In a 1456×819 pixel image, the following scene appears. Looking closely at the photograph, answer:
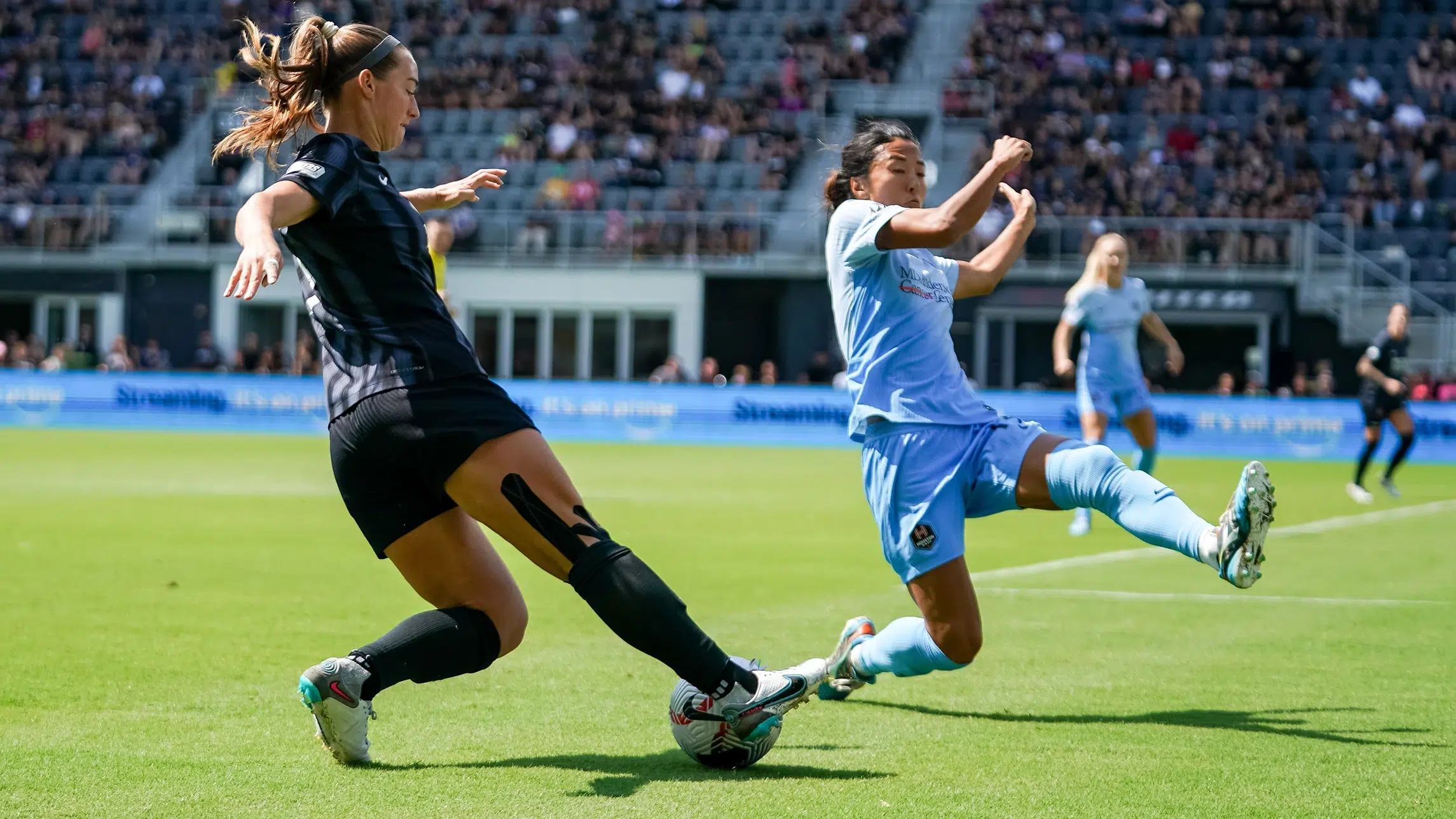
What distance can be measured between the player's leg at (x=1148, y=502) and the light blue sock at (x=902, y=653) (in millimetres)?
584

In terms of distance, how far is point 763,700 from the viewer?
177 inches

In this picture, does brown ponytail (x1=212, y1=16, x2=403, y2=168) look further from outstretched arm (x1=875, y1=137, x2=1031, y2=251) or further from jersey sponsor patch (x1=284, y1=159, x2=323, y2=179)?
outstretched arm (x1=875, y1=137, x2=1031, y2=251)

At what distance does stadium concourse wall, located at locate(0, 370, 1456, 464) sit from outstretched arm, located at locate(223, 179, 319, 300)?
21002mm

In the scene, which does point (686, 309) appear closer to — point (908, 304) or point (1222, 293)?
point (1222, 293)

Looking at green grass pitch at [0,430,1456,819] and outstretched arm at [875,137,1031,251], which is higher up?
outstretched arm at [875,137,1031,251]

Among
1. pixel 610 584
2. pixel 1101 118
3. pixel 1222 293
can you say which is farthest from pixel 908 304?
pixel 1101 118

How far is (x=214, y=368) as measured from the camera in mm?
33719

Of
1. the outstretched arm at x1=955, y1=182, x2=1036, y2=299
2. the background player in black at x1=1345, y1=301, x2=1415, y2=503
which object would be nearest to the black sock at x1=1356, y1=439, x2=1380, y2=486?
the background player in black at x1=1345, y1=301, x2=1415, y2=503

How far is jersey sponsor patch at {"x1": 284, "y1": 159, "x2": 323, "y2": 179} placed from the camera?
13.5ft

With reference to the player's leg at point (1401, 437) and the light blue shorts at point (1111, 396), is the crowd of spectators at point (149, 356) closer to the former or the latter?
the player's leg at point (1401, 437)

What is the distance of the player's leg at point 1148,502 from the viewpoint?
4520 millimetres

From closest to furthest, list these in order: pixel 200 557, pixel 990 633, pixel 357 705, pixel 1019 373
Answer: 1. pixel 357 705
2. pixel 990 633
3. pixel 200 557
4. pixel 1019 373

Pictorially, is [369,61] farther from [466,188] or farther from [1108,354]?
[1108,354]

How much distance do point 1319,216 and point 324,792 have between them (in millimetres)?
28723
